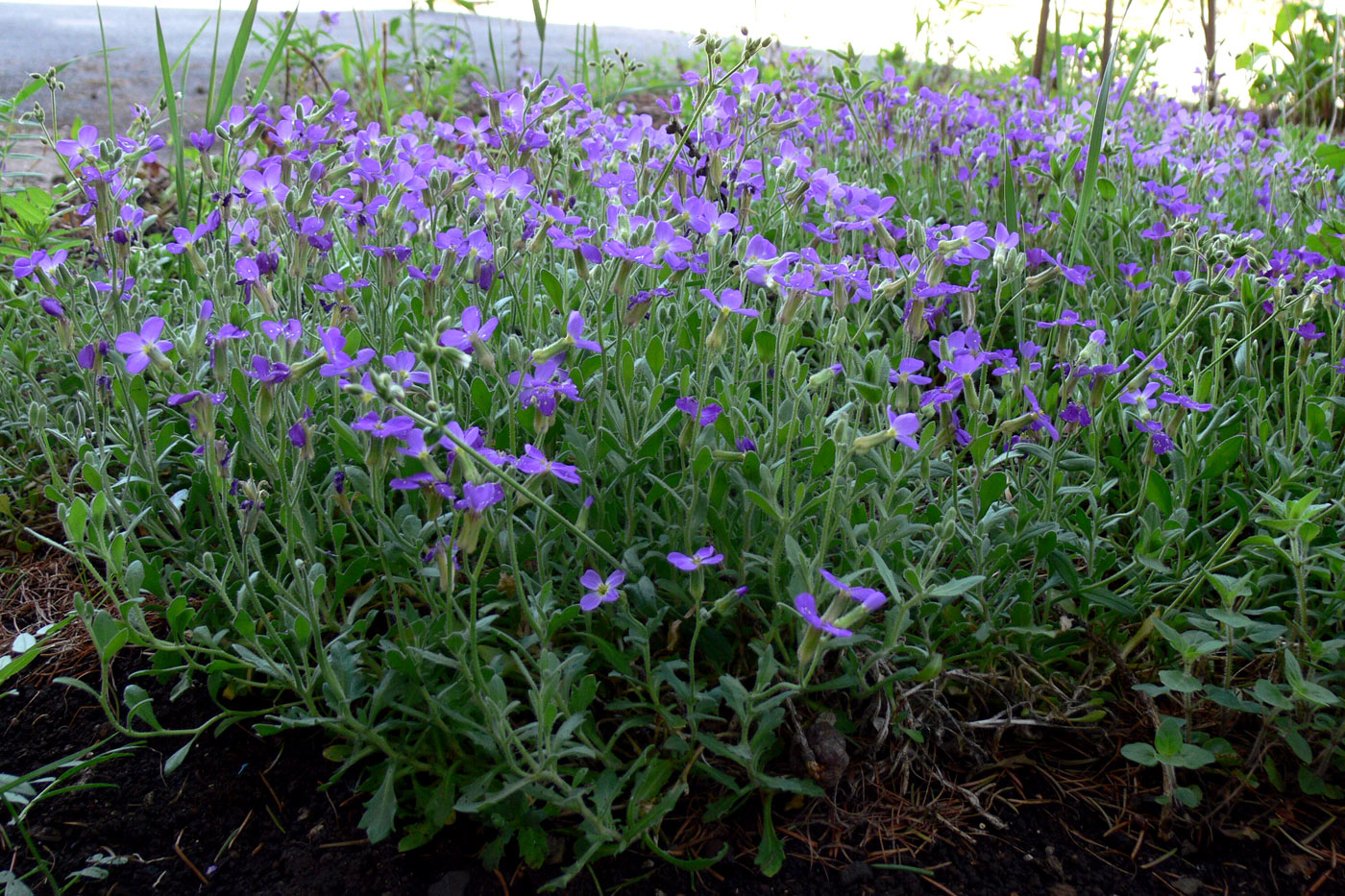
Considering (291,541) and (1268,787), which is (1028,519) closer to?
(1268,787)

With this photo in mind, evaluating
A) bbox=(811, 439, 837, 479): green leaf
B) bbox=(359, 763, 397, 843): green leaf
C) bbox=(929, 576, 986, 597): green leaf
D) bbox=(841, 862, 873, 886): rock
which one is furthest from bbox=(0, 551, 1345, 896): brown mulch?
bbox=(811, 439, 837, 479): green leaf

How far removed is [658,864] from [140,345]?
50.4 inches

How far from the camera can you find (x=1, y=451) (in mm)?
2623

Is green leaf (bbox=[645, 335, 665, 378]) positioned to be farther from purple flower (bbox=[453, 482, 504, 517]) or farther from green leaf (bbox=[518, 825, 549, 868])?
green leaf (bbox=[518, 825, 549, 868])

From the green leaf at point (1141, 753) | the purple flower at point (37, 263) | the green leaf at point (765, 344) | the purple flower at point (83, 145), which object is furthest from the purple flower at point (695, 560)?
the purple flower at point (83, 145)

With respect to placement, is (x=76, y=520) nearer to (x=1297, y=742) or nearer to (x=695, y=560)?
(x=695, y=560)

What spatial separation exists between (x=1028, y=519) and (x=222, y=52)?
842cm

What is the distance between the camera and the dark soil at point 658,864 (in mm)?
1685

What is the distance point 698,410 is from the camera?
1.80 metres

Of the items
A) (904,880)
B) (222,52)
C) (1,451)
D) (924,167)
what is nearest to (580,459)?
(904,880)

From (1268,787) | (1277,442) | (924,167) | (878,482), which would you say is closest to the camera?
(1268,787)

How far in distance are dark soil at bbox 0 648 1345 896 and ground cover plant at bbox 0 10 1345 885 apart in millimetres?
63

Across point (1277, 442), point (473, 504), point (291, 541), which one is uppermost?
point (473, 504)

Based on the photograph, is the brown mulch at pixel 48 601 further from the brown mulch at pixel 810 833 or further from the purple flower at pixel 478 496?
the purple flower at pixel 478 496
